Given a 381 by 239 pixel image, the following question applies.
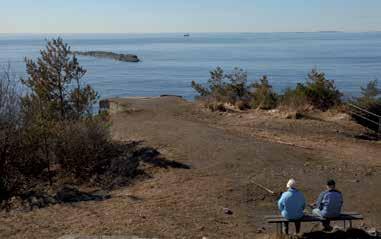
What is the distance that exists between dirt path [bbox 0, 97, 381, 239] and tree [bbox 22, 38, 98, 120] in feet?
5.55

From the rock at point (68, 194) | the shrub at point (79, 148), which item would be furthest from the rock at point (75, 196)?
the shrub at point (79, 148)

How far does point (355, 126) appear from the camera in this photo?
21.3 meters

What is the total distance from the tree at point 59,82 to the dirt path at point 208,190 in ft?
5.55

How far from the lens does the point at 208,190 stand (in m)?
12.9

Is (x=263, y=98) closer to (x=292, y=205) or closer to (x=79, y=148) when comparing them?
(x=79, y=148)

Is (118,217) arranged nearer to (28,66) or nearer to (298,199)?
(298,199)

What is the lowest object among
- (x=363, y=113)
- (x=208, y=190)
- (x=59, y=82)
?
(x=208, y=190)

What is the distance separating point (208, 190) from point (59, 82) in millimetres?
10144

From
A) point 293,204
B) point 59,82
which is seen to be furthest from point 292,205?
point 59,82

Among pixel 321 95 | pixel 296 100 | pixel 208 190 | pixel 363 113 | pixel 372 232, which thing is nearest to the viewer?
pixel 372 232

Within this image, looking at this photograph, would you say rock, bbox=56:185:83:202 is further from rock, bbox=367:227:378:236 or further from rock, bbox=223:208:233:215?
rock, bbox=367:227:378:236

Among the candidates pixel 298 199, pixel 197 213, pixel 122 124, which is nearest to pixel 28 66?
pixel 122 124

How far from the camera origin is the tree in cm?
2038

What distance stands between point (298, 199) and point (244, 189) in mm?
3599
